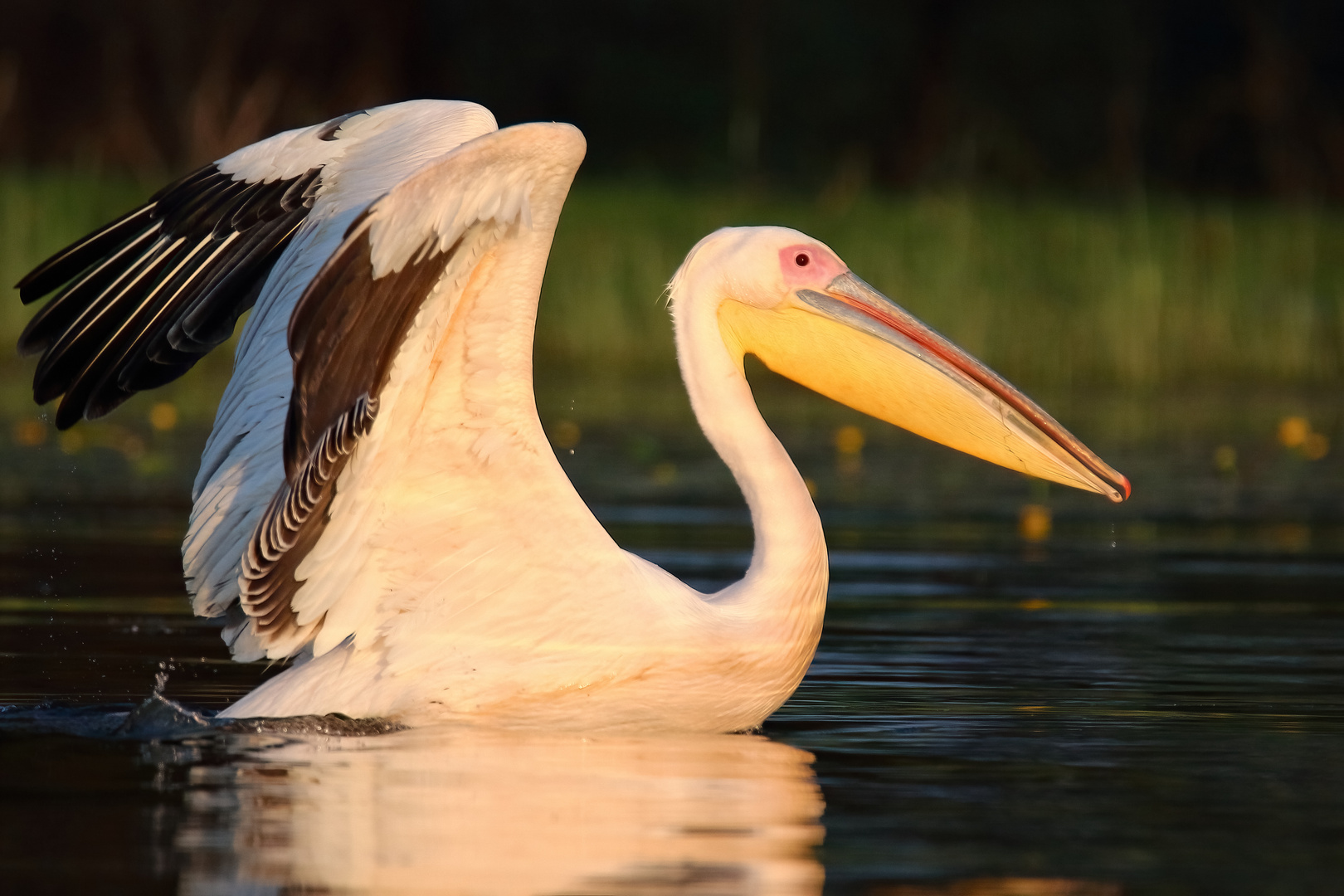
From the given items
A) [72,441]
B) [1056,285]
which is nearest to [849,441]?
[1056,285]

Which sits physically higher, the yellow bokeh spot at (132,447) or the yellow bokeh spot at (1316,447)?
the yellow bokeh spot at (1316,447)

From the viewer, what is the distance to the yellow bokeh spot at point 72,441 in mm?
11977

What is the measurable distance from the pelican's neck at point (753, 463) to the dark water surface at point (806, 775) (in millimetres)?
330

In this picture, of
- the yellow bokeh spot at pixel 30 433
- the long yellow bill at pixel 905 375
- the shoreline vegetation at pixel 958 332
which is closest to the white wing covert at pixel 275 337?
the long yellow bill at pixel 905 375

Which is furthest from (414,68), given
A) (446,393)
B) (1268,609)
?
(446,393)

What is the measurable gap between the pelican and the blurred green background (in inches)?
122

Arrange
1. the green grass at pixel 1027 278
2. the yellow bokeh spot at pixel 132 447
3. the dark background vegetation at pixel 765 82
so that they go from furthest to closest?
the dark background vegetation at pixel 765 82 < the green grass at pixel 1027 278 < the yellow bokeh spot at pixel 132 447

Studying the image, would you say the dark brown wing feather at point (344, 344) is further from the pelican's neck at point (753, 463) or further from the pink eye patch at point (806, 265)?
the pink eye patch at point (806, 265)

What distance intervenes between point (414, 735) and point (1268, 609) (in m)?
3.15

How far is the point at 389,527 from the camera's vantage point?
214 inches

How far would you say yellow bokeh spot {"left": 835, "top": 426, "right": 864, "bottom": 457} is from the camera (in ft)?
40.5

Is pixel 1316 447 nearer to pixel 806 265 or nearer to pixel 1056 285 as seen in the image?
pixel 1056 285

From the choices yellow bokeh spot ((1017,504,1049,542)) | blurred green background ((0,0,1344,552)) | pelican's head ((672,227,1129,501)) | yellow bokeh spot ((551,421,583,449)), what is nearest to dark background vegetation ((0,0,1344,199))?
blurred green background ((0,0,1344,552))

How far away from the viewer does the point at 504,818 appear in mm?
4305
